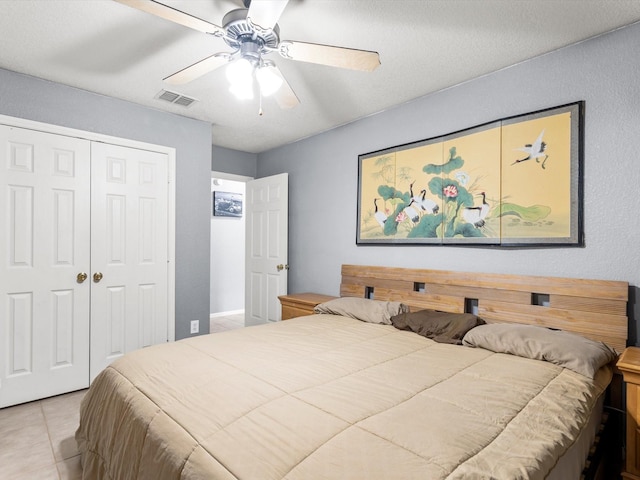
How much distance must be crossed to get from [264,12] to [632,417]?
8.04 ft

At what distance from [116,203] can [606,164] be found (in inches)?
146

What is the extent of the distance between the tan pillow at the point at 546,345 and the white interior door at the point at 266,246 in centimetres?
257

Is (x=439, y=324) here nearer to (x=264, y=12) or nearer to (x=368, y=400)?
(x=368, y=400)

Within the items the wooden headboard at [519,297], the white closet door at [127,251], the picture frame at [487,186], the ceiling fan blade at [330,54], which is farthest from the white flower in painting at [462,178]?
the white closet door at [127,251]

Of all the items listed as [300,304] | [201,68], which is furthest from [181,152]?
[300,304]

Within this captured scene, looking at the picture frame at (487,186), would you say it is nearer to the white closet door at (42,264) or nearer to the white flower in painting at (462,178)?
the white flower in painting at (462,178)

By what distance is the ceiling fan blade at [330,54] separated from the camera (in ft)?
5.68

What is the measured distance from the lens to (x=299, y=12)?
187 centimetres

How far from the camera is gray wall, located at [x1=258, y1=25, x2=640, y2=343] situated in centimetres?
199

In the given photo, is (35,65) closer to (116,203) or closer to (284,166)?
(116,203)

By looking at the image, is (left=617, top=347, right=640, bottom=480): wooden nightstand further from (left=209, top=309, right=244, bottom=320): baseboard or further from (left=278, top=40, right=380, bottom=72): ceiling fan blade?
(left=209, top=309, right=244, bottom=320): baseboard

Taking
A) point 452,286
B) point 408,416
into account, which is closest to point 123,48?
point 408,416

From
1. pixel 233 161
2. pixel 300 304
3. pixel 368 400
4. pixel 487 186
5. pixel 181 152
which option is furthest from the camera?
pixel 233 161

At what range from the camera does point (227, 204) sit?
6.11 metres
